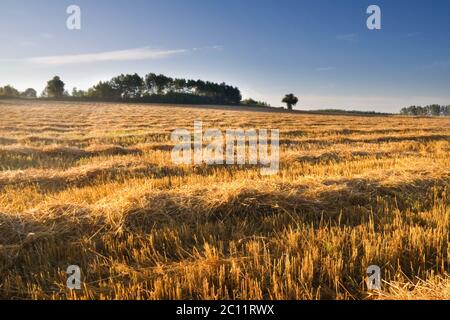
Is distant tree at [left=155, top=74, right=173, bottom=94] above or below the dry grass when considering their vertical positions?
above

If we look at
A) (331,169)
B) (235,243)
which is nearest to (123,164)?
(331,169)

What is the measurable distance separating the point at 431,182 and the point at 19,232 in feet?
22.1

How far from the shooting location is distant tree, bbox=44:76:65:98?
88812mm

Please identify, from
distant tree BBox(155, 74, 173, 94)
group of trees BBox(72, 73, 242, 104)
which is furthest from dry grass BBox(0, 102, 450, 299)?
distant tree BBox(155, 74, 173, 94)

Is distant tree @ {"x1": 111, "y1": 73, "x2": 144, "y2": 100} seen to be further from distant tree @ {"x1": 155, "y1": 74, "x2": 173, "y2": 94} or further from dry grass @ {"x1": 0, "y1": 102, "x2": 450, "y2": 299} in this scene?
dry grass @ {"x1": 0, "y1": 102, "x2": 450, "y2": 299}

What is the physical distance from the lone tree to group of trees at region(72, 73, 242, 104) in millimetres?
12731

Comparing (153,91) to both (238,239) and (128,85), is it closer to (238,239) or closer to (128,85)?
(128,85)

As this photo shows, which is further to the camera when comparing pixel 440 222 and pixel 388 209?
pixel 388 209

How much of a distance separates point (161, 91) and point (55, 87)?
2517cm

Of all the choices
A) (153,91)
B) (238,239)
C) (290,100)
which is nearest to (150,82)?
(153,91)

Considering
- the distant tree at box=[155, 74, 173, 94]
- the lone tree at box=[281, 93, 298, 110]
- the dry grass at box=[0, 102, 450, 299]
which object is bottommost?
the dry grass at box=[0, 102, 450, 299]

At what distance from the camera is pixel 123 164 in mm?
9852
